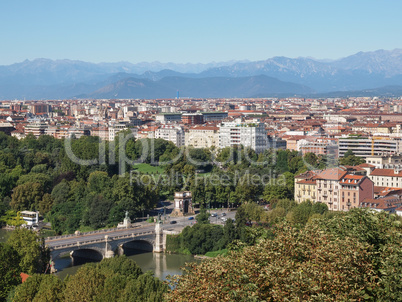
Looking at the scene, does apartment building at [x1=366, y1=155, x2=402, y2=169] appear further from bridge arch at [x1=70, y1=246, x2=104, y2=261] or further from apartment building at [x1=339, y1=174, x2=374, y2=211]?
bridge arch at [x1=70, y1=246, x2=104, y2=261]

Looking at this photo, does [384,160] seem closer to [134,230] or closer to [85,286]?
[134,230]

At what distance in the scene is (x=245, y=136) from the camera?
138 feet

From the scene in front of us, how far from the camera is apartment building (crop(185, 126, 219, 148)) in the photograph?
46.2m

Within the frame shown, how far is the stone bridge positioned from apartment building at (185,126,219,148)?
23293 mm

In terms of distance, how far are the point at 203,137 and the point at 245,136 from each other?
5.41 metres

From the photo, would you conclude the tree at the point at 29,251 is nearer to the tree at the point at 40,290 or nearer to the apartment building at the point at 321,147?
the tree at the point at 40,290

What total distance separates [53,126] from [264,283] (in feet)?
161

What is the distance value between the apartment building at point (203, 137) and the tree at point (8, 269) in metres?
30.1

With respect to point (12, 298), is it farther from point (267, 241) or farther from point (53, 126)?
point (53, 126)

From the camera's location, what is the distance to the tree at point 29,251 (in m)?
16.2

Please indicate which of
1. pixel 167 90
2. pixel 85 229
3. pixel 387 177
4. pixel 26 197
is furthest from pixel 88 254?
pixel 167 90

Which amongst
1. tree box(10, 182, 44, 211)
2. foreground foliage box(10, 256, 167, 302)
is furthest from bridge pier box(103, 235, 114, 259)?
tree box(10, 182, 44, 211)

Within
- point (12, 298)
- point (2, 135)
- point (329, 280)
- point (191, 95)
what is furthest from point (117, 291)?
point (191, 95)

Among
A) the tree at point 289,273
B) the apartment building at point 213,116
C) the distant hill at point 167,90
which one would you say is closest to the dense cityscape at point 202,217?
the tree at point 289,273
